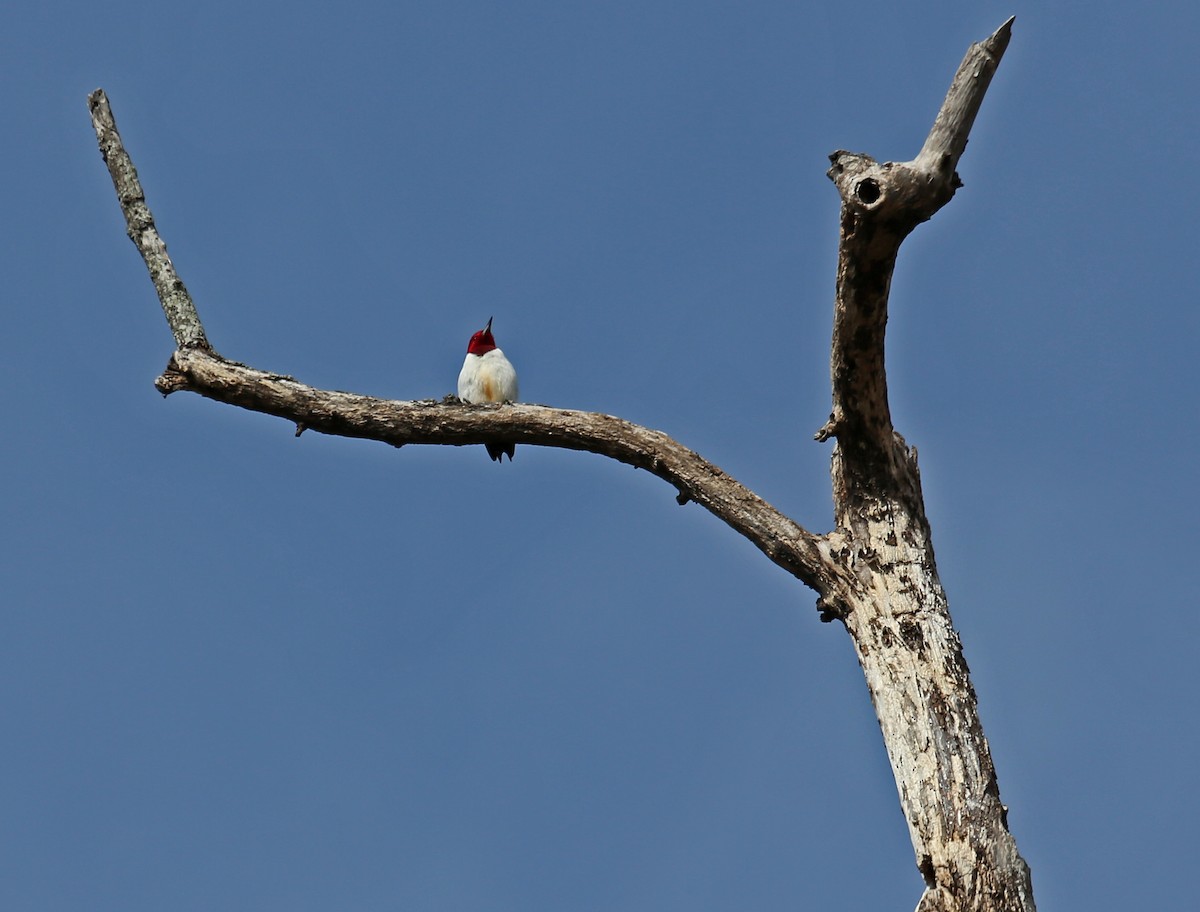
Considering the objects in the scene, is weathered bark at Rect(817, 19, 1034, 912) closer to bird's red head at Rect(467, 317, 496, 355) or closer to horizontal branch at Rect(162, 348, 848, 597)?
horizontal branch at Rect(162, 348, 848, 597)

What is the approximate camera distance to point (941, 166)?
15.8ft

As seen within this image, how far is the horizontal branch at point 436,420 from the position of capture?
6.02 m

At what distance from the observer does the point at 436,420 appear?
6.45 m

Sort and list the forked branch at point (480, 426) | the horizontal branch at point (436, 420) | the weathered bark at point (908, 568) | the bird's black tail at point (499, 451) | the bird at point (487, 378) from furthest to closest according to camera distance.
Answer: the bird at point (487, 378) → the bird's black tail at point (499, 451) → the horizontal branch at point (436, 420) → the forked branch at point (480, 426) → the weathered bark at point (908, 568)

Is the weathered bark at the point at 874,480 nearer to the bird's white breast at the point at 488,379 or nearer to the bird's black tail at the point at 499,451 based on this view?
the bird's black tail at the point at 499,451

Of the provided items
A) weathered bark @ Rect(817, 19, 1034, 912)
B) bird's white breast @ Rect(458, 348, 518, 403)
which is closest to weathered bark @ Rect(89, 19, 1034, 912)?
weathered bark @ Rect(817, 19, 1034, 912)

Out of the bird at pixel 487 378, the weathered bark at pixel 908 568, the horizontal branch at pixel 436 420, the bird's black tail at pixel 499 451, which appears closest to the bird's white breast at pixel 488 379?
the bird at pixel 487 378

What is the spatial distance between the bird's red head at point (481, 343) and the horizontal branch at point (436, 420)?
13.7 feet

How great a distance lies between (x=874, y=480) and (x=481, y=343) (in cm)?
561

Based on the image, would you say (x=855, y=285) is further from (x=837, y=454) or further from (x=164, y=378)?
(x=164, y=378)

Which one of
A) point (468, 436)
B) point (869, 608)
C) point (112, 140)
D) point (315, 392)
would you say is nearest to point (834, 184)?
point (869, 608)

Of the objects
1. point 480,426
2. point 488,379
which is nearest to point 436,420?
point 480,426

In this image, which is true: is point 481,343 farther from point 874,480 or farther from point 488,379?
point 874,480

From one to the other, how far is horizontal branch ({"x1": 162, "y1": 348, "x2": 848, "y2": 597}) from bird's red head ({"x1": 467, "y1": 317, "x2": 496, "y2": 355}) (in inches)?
165
